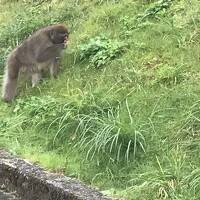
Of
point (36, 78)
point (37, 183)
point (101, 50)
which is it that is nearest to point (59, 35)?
point (36, 78)

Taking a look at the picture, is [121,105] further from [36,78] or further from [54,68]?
[36,78]

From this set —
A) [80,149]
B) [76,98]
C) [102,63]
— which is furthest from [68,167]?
[102,63]

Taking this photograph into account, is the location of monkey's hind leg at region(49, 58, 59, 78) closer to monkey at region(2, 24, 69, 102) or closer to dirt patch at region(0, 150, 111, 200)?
monkey at region(2, 24, 69, 102)

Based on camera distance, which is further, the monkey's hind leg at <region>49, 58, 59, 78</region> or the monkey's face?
the monkey's face

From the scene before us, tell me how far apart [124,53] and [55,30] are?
1162 mm

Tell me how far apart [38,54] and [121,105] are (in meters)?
2.21

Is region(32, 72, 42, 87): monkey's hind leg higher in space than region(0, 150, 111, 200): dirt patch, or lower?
lower

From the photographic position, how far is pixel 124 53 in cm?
779

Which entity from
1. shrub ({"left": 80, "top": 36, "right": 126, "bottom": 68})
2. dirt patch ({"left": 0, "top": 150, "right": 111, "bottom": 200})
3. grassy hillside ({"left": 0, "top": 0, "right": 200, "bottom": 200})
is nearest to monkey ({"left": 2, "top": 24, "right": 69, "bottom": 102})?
grassy hillside ({"left": 0, "top": 0, "right": 200, "bottom": 200})

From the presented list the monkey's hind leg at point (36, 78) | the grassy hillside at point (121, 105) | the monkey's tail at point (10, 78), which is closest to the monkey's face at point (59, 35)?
the grassy hillside at point (121, 105)

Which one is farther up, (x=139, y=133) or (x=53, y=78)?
(x=139, y=133)

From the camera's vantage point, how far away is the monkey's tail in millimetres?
8141

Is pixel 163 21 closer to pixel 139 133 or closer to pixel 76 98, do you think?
pixel 76 98

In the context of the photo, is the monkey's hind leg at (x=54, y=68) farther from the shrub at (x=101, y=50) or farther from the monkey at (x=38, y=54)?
the shrub at (x=101, y=50)
